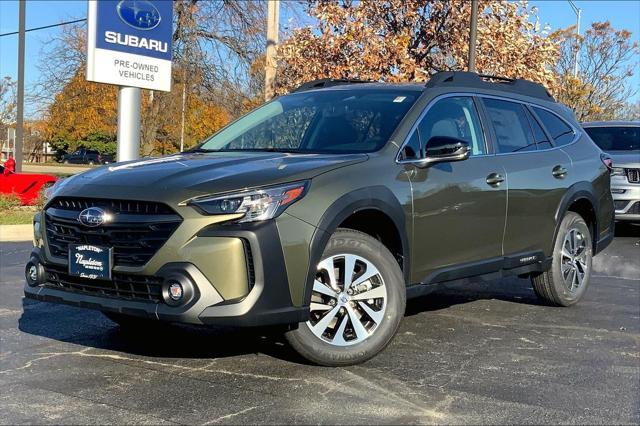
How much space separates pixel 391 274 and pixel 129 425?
1.77m

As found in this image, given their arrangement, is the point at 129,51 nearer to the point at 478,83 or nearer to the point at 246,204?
the point at 478,83

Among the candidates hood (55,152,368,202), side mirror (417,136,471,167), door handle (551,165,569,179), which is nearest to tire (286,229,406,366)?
hood (55,152,368,202)

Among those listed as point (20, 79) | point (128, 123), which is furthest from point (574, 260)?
point (20, 79)

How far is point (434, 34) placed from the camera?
701 inches

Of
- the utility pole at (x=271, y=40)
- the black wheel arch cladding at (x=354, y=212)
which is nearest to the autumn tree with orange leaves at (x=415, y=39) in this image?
the utility pole at (x=271, y=40)

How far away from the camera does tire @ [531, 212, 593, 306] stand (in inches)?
243

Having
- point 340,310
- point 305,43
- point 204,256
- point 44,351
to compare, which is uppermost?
point 305,43

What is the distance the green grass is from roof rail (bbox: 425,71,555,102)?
31.3 feet

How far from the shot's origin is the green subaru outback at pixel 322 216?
3.80 meters

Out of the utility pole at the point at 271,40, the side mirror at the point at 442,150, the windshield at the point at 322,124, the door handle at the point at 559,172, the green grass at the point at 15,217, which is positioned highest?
the utility pole at the point at 271,40

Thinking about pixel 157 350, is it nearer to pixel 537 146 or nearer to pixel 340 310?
pixel 340 310

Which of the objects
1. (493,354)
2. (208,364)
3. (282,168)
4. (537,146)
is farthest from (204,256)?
(537,146)

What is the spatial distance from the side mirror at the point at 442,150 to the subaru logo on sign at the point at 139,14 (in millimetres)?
6060

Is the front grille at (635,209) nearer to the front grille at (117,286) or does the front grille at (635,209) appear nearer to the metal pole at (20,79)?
the front grille at (117,286)
